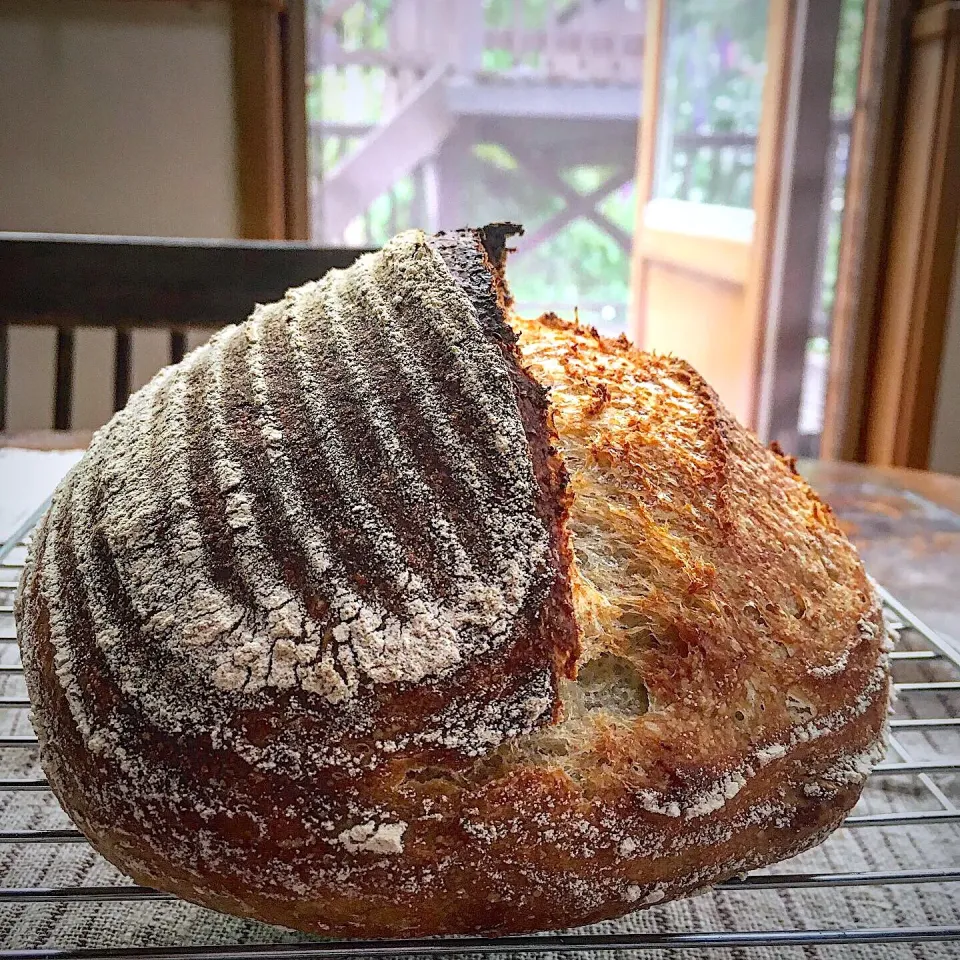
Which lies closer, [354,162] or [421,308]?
[421,308]

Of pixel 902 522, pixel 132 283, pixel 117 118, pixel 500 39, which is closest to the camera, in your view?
pixel 902 522

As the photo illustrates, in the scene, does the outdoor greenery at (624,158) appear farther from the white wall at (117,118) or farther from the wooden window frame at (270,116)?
the white wall at (117,118)

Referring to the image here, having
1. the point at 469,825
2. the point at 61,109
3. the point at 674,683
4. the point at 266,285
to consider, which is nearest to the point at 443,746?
the point at 469,825

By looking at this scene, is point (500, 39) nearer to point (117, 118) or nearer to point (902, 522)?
point (117, 118)

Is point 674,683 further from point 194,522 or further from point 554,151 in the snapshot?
point 554,151

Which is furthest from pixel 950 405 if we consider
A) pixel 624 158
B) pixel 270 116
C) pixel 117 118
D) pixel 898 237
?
pixel 117 118

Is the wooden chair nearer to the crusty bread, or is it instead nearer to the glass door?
the crusty bread

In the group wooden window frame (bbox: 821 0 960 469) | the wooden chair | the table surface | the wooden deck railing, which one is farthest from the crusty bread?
the wooden deck railing
